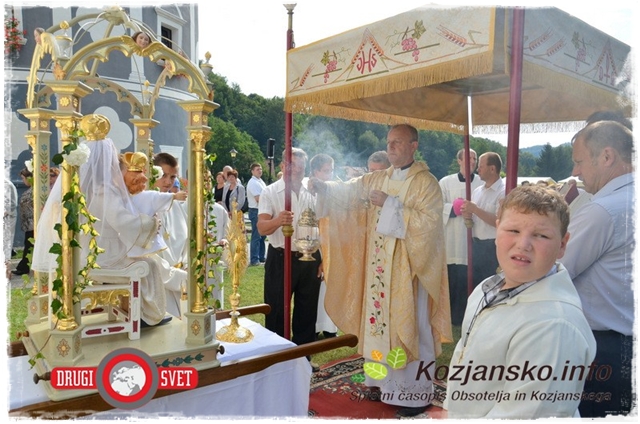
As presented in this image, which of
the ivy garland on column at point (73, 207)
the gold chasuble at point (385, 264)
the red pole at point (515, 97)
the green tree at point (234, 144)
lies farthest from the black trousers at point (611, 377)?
the green tree at point (234, 144)

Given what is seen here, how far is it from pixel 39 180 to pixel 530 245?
3.06 metres

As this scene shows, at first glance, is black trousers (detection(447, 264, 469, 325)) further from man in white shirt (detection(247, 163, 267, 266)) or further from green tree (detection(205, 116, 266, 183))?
green tree (detection(205, 116, 266, 183))

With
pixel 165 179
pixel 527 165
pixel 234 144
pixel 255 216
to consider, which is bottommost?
pixel 255 216

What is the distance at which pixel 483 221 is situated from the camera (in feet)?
15.9

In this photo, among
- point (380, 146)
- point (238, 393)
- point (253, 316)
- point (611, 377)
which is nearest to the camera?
point (611, 377)

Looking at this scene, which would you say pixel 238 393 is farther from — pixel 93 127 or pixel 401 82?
pixel 401 82

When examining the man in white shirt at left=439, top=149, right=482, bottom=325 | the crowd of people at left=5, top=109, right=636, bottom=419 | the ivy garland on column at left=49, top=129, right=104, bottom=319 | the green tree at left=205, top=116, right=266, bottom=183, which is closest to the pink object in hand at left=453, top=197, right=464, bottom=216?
the crowd of people at left=5, top=109, right=636, bottom=419

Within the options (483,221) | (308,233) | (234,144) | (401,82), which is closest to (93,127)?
(308,233)

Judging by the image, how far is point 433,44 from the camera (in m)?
2.52

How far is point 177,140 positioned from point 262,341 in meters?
5.98

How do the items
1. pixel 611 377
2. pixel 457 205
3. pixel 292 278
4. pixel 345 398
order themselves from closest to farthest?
1. pixel 611 377
2. pixel 345 398
3. pixel 292 278
4. pixel 457 205

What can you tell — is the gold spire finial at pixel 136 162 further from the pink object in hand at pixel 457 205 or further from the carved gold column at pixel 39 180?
the pink object in hand at pixel 457 205

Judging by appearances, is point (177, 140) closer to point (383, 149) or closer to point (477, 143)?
point (383, 149)

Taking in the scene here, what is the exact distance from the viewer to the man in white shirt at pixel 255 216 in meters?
9.44
